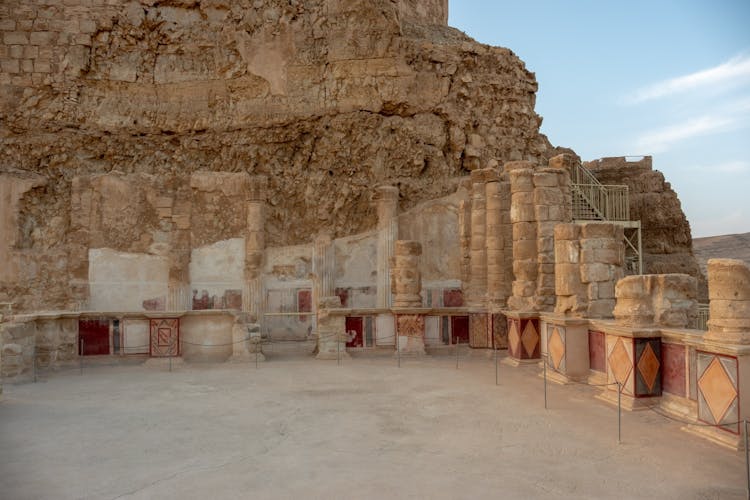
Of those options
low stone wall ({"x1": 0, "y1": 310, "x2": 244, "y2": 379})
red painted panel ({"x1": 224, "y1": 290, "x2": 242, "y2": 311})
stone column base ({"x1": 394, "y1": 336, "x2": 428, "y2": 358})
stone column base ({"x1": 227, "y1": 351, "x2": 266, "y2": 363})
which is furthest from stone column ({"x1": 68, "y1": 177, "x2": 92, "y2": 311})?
stone column base ({"x1": 394, "y1": 336, "x2": 428, "y2": 358})

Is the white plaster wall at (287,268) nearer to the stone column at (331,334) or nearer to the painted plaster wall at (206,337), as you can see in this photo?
the stone column at (331,334)

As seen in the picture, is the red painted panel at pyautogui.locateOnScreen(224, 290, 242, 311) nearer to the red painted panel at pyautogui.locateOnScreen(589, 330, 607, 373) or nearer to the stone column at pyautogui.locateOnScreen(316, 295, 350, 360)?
the stone column at pyautogui.locateOnScreen(316, 295, 350, 360)

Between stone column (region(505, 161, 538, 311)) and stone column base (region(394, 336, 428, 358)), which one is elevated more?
stone column (region(505, 161, 538, 311))

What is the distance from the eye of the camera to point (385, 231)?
16516 millimetres

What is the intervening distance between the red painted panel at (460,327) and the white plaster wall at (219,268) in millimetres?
6335

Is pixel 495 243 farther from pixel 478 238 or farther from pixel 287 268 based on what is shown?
pixel 287 268

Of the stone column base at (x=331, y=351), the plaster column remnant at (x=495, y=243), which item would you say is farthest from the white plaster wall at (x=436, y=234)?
the stone column base at (x=331, y=351)

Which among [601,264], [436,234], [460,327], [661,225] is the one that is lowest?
[460,327]

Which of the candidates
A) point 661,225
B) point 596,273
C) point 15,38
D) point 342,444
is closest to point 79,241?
point 15,38

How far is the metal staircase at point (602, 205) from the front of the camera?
58.7 feet

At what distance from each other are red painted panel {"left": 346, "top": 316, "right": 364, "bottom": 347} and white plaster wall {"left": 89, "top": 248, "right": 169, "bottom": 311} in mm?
6155

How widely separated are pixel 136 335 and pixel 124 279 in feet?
14.9

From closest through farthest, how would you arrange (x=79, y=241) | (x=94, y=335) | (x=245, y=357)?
(x=94, y=335) → (x=245, y=357) → (x=79, y=241)

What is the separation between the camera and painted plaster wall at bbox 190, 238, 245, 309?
1619 cm
